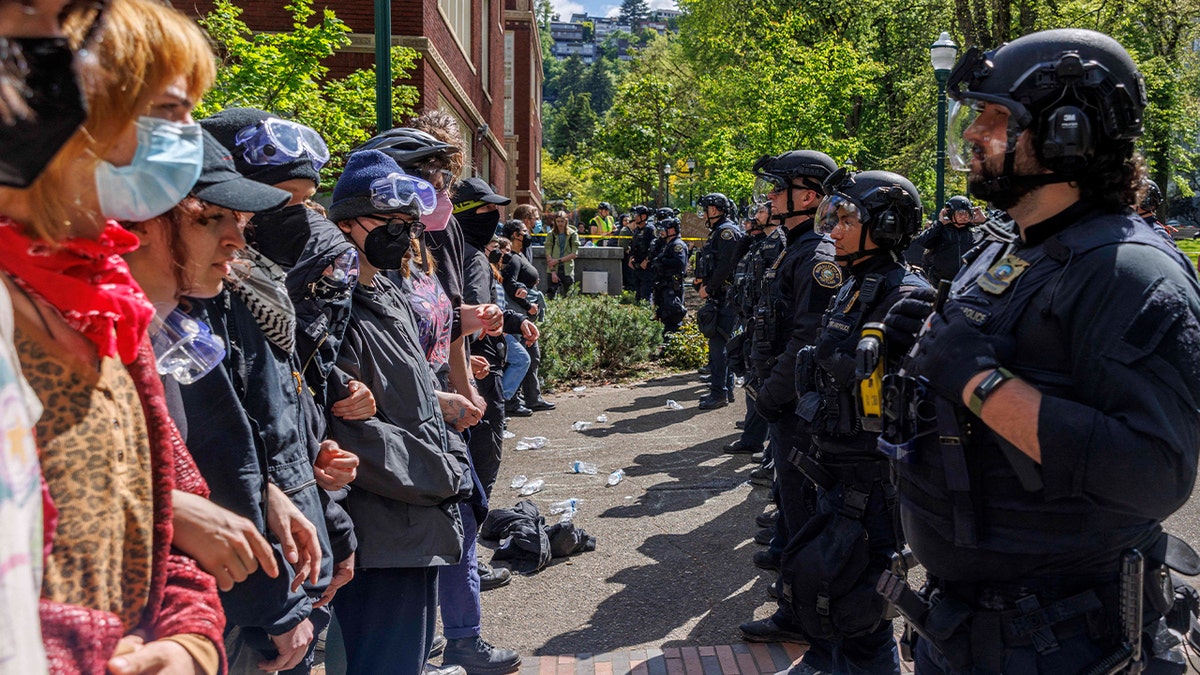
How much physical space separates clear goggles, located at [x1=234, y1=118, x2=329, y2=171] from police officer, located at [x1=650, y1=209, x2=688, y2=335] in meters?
12.3

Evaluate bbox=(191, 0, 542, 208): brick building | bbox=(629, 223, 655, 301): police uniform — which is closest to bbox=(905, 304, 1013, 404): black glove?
bbox=(191, 0, 542, 208): brick building

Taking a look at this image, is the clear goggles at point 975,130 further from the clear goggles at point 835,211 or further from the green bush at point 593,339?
the green bush at point 593,339

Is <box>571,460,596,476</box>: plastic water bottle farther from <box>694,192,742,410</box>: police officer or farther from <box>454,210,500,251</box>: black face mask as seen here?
<box>454,210,500,251</box>: black face mask

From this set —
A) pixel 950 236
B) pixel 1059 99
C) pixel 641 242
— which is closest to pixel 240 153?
pixel 1059 99

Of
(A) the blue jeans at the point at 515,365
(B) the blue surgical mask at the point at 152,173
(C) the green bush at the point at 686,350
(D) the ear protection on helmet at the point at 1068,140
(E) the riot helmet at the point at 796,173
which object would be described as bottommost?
(C) the green bush at the point at 686,350

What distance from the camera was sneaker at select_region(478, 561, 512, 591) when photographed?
18.1 feet

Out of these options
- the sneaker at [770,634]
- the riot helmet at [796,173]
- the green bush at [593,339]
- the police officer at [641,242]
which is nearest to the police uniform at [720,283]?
the green bush at [593,339]

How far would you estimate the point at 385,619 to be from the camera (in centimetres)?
305

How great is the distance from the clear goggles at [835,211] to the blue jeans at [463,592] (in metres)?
2.03

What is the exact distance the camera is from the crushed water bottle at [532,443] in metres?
9.03

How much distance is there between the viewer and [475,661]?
434cm

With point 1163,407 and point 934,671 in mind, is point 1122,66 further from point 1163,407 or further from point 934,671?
point 934,671

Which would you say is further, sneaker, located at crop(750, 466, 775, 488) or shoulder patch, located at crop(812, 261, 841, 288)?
sneaker, located at crop(750, 466, 775, 488)

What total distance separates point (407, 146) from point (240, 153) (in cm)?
137
